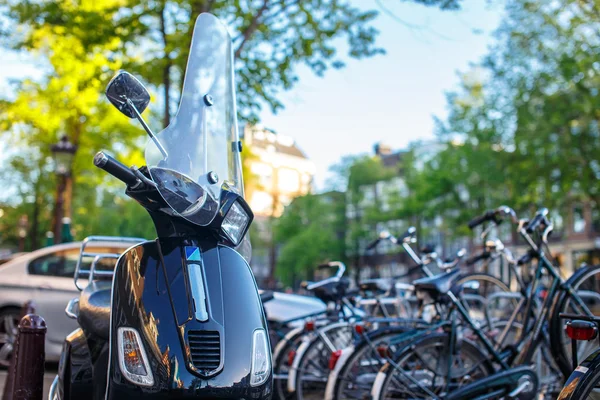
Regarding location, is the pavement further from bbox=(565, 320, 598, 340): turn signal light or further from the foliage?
the foliage

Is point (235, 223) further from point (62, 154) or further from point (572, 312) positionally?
point (62, 154)

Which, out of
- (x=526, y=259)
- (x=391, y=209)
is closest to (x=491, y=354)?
(x=526, y=259)

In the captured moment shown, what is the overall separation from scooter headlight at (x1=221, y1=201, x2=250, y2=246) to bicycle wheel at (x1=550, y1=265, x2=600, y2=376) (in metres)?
2.25

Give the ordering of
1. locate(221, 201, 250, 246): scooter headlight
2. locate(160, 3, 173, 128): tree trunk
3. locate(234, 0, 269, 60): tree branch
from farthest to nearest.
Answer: locate(160, 3, 173, 128): tree trunk → locate(234, 0, 269, 60): tree branch → locate(221, 201, 250, 246): scooter headlight

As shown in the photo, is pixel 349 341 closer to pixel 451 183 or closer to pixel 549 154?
pixel 549 154

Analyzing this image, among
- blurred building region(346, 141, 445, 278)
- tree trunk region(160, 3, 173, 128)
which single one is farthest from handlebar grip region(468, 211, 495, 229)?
blurred building region(346, 141, 445, 278)

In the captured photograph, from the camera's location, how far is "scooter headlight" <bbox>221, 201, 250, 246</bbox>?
2689mm

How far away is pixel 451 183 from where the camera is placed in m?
33.2

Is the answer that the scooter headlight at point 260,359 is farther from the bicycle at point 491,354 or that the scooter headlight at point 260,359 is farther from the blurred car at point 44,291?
the blurred car at point 44,291

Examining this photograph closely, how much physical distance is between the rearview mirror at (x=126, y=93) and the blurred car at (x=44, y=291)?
14.3 ft

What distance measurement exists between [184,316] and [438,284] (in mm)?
1900

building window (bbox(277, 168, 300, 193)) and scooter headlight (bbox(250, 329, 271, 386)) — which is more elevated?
building window (bbox(277, 168, 300, 193))

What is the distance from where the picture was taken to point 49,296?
7059 millimetres

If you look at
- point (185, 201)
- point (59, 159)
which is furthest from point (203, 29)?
point (59, 159)
